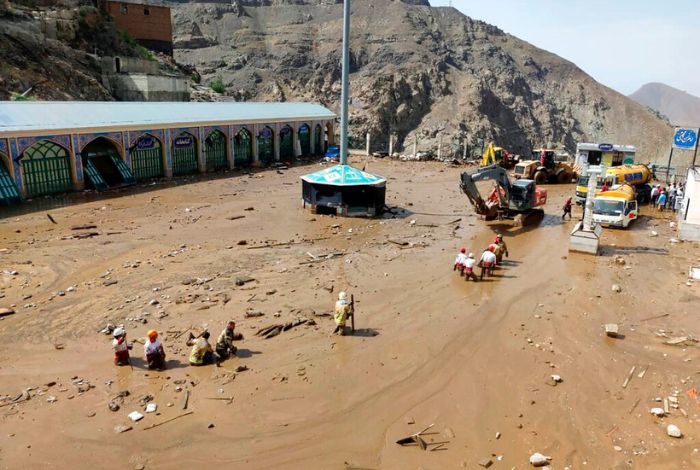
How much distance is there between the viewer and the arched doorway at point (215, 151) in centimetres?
3475

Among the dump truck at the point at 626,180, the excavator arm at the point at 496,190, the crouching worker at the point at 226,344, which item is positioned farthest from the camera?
the dump truck at the point at 626,180

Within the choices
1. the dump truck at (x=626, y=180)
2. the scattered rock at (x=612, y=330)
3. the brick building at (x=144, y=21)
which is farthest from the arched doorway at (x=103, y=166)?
the brick building at (x=144, y=21)

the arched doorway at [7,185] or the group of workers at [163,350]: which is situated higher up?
the arched doorway at [7,185]

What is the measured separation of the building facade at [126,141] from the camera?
80.5 ft

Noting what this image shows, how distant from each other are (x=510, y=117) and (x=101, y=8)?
191ft

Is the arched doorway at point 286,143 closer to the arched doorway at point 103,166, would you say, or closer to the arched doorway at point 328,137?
the arched doorway at point 328,137

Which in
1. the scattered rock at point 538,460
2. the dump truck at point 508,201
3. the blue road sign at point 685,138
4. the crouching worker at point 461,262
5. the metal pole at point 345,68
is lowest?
the scattered rock at point 538,460

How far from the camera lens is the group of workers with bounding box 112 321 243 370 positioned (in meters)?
10.1

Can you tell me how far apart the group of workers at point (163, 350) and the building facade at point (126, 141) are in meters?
17.6

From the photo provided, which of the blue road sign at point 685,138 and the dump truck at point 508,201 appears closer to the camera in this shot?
the dump truck at point 508,201

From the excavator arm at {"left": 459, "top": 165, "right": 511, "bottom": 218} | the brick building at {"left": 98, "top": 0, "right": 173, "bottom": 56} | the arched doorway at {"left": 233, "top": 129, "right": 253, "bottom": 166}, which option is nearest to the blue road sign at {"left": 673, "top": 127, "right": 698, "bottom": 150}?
the excavator arm at {"left": 459, "top": 165, "right": 511, "bottom": 218}

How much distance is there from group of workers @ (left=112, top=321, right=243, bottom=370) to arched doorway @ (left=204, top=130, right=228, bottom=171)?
2558 centimetres

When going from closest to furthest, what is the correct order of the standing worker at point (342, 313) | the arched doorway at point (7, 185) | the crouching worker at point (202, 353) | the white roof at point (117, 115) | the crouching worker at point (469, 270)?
the crouching worker at point (202, 353)
the standing worker at point (342, 313)
the crouching worker at point (469, 270)
the arched doorway at point (7, 185)
the white roof at point (117, 115)

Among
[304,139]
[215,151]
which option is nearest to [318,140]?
[304,139]
